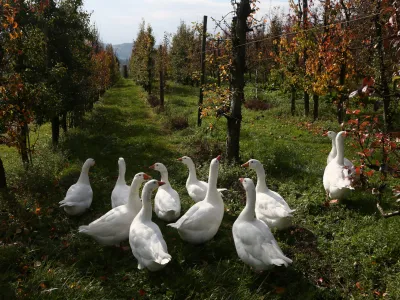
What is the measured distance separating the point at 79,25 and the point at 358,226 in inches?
429

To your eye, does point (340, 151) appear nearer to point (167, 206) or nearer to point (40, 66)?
point (167, 206)

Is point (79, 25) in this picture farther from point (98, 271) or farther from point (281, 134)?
point (98, 271)

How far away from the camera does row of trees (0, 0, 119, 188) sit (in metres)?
6.35

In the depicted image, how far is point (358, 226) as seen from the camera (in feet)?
17.7

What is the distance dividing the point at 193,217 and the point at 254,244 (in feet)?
3.59

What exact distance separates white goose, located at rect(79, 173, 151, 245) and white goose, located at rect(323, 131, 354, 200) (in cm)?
357

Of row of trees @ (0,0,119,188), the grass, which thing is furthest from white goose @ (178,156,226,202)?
row of trees @ (0,0,119,188)

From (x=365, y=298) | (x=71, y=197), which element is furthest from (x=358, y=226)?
(x=71, y=197)

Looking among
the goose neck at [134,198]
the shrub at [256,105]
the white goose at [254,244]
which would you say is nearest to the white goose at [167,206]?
the goose neck at [134,198]

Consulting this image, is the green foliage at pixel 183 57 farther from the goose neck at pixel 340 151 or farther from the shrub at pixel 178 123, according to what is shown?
the goose neck at pixel 340 151

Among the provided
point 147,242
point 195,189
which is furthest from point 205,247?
point 195,189

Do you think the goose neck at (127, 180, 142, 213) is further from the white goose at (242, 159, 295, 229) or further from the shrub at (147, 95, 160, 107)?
the shrub at (147, 95, 160, 107)

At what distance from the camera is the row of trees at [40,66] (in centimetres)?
635

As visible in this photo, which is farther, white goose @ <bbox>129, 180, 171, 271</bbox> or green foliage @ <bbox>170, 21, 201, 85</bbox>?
green foliage @ <bbox>170, 21, 201, 85</bbox>
